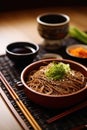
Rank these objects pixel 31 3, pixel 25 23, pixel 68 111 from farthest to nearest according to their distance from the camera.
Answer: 1. pixel 31 3
2. pixel 25 23
3. pixel 68 111

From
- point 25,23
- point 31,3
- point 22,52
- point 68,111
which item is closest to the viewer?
point 68,111

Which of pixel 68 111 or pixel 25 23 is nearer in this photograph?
pixel 68 111

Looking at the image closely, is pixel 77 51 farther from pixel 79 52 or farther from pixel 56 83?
pixel 56 83

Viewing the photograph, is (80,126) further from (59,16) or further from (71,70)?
(59,16)

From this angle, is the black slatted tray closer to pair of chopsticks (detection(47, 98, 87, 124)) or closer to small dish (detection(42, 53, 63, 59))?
pair of chopsticks (detection(47, 98, 87, 124))

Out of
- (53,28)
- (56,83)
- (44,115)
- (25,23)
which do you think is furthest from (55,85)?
Result: (25,23)

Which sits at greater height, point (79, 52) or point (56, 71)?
point (56, 71)
